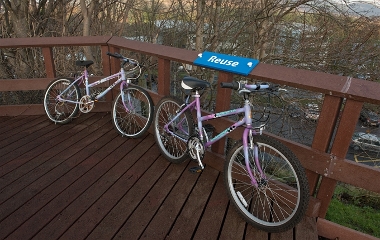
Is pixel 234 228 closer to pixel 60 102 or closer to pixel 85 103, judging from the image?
pixel 85 103

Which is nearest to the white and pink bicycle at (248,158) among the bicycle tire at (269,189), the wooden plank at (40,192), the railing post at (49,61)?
the bicycle tire at (269,189)

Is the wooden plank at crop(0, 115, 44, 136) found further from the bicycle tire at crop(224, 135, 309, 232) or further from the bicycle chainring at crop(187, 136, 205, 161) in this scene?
the bicycle tire at crop(224, 135, 309, 232)

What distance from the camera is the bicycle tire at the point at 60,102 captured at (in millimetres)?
3531

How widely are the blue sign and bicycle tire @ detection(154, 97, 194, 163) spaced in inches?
18.1

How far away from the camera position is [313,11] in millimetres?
6398

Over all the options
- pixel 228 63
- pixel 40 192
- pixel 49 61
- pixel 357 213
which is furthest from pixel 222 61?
pixel 357 213

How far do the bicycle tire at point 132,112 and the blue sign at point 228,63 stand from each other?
0.86 metres

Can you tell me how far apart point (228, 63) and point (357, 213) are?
6332 mm

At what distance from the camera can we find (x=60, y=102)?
Answer: 364cm

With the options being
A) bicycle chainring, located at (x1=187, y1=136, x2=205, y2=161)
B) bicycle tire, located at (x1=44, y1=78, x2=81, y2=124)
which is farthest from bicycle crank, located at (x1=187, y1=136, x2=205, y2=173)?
bicycle tire, located at (x1=44, y1=78, x2=81, y2=124)

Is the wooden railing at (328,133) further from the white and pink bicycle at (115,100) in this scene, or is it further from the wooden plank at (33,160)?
the wooden plank at (33,160)

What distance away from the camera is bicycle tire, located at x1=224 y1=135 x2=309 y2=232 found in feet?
5.80

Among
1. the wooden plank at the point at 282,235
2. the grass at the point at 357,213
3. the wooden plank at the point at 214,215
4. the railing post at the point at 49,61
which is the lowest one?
the grass at the point at 357,213

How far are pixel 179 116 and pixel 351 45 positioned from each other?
5.62m
